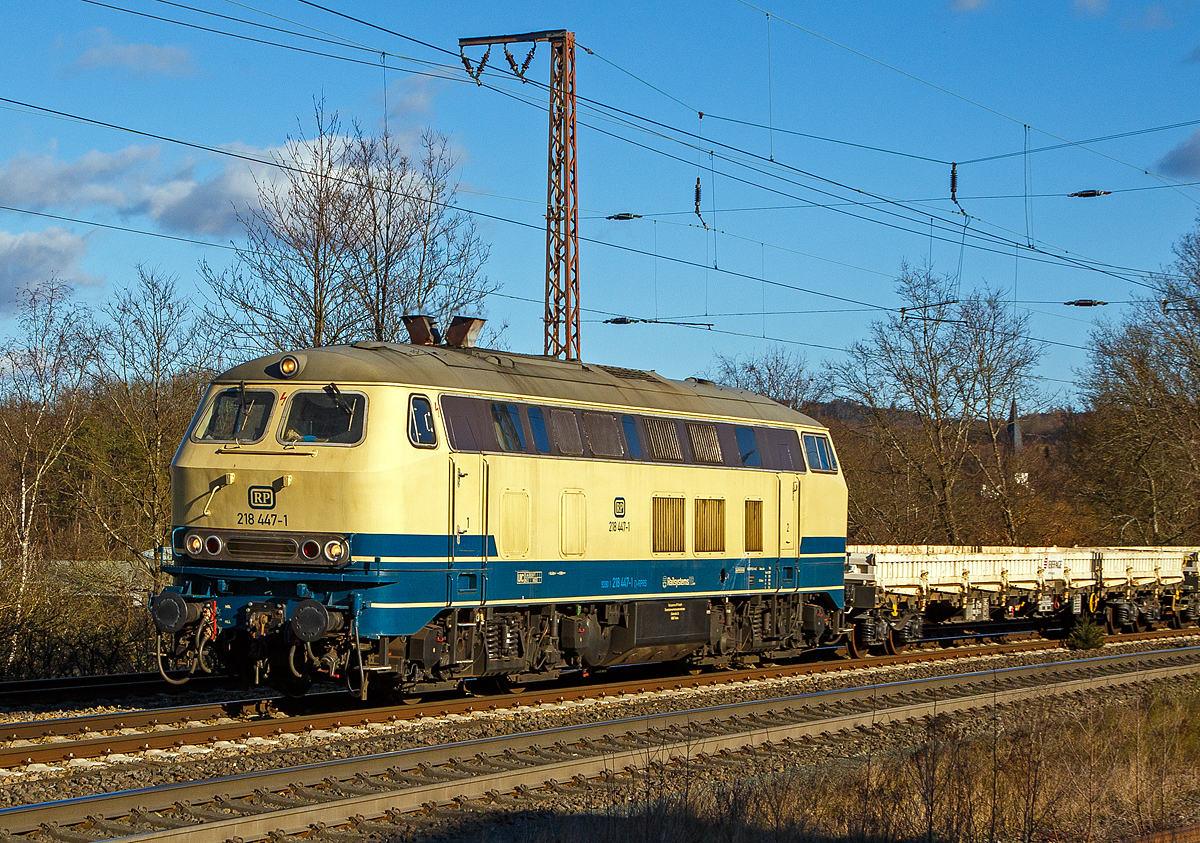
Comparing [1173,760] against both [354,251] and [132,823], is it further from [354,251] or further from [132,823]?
[354,251]

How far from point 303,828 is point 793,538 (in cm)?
1167

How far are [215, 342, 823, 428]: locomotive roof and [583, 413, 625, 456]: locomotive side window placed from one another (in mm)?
229

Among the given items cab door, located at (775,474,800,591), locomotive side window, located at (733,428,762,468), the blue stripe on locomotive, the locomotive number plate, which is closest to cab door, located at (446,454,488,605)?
the blue stripe on locomotive

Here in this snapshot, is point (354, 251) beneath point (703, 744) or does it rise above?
above

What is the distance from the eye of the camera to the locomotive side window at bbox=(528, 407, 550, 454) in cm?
1425

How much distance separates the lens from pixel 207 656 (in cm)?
1252

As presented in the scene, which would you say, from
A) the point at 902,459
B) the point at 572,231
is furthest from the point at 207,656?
the point at 902,459

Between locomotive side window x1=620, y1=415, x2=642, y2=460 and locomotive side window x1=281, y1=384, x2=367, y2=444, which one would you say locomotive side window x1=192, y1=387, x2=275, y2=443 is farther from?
locomotive side window x1=620, y1=415, x2=642, y2=460

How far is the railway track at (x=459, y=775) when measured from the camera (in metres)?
8.07

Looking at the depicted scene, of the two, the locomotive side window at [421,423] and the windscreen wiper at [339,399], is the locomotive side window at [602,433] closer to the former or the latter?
the locomotive side window at [421,423]

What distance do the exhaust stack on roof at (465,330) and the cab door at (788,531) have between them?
5654 mm

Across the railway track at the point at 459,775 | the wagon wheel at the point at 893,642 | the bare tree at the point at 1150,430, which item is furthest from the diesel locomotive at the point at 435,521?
the bare tree at the point at 1150,430

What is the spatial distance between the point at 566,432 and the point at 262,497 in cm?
382

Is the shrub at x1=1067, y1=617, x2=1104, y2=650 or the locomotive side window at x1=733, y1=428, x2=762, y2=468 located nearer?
the locomotive side window at x1=733, y1=428, x2=762, y2=468
